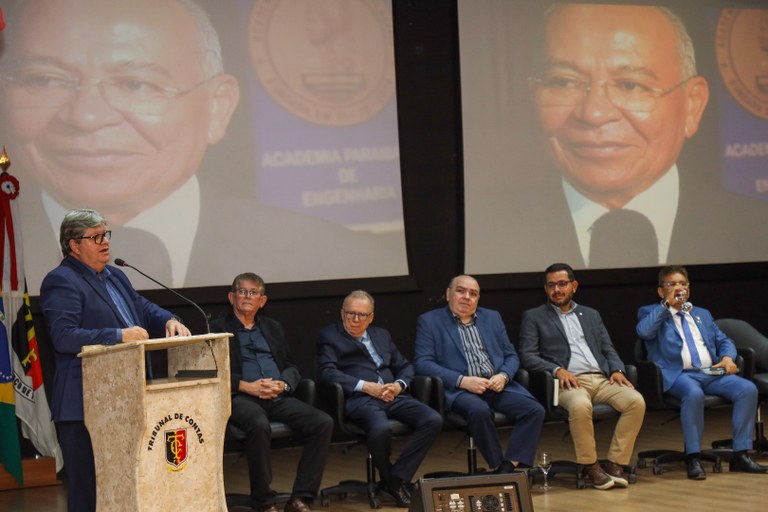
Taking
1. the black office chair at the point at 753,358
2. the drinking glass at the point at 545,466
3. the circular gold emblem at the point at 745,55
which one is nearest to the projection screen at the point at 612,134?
the circular gold emblem at the point at 745,55

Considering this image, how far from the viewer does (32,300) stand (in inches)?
243

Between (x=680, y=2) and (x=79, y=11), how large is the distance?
4.26 m

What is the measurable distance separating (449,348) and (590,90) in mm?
2662

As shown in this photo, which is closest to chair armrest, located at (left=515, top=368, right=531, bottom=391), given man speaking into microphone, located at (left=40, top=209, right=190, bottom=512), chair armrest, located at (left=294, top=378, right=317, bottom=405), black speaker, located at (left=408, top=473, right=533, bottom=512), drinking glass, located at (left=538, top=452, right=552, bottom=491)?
drinking glass, located at (left=538, top=452, right=552, bottom=491)

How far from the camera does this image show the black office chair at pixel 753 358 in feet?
20.4

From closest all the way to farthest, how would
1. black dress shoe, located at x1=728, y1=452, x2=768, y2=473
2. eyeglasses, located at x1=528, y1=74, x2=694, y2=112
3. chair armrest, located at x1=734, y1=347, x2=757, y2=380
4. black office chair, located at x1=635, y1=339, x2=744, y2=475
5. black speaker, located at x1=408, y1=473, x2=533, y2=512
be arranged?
black speaker, located at x1=408, y1=473, x2=533, y2=512, black dress shoe, located at x1=728, y1=452, x2=768, y2=473, black office chair, located at x1=635, y1=339, x2=744, y2=475, chair armrest, located at x1=734, y1=347, x2=757, y2=380, eyeglasses, located at x1=528, y1=74, x2=694, y2=112

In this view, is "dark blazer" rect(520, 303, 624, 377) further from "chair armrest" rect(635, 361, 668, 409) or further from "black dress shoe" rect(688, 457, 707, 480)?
"black dress shoe" rect(688, 457, 707, 480)

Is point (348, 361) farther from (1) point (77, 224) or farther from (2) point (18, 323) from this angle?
(1) point (77, 224)

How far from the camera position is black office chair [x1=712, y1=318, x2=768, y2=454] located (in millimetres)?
6230

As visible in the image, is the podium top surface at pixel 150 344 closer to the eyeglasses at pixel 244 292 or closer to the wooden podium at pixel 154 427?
the wooden podium at pixel 154 427

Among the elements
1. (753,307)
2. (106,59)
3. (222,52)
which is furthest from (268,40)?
(753,307)

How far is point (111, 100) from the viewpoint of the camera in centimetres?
632

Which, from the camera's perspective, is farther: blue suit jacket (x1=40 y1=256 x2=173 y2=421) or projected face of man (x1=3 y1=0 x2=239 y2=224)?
projected face of man (x1=3 y1=0 x2=239 y2=224)

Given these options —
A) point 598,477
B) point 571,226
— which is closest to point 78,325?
point 598,477
